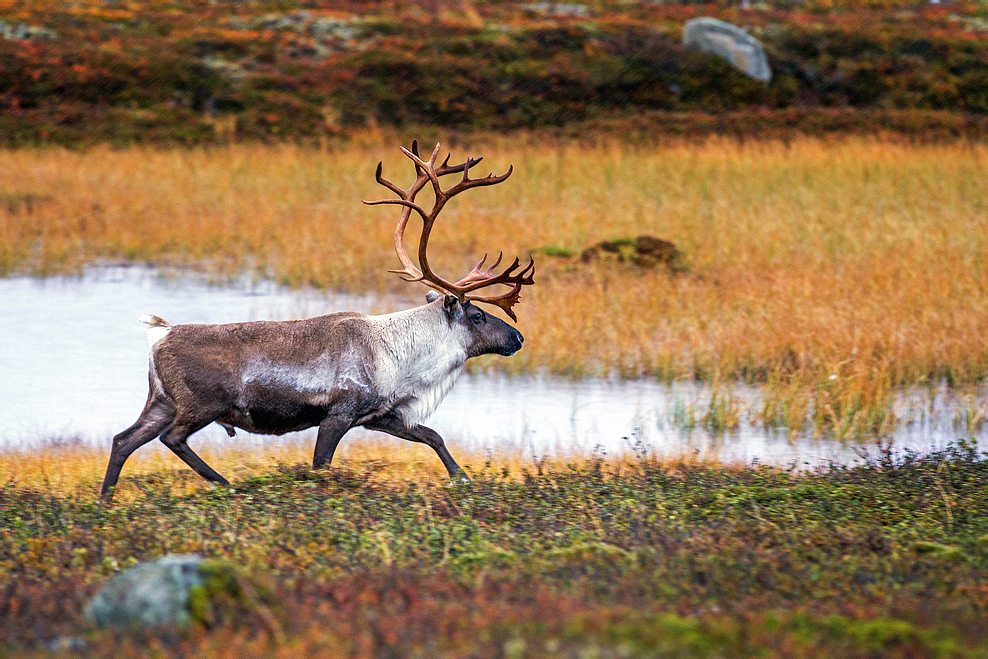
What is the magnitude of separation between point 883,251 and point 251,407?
10.8 metres

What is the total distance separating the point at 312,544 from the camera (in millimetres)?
6137

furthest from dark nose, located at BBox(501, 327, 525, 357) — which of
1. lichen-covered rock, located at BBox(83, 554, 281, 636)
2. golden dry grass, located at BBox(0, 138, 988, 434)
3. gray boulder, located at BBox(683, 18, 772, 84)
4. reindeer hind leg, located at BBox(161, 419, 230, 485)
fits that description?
gray boulder, located at BBox(683, 18, 772, 84)

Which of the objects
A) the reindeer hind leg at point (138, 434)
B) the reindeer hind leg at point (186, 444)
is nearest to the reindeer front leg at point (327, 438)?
the reindeer hind leg at point (186, 444)

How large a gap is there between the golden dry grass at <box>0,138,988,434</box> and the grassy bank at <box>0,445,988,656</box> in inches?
123

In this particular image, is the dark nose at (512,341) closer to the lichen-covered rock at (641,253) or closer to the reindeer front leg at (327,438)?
the reindeer front leg at (327,438)

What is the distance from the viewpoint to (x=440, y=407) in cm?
1098

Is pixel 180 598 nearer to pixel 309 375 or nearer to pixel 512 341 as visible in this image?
pixel 309 375

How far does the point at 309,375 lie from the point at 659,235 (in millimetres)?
10529

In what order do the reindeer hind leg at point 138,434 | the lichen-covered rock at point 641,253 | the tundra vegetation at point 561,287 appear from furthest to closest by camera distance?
the lichen-covered rock at point 641,253 → the reindeer hind leg at point 138,434 → the tundra vegetation at point 561,287

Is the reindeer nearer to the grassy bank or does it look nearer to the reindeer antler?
the reindeer antler

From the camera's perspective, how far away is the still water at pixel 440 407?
31.6 feet

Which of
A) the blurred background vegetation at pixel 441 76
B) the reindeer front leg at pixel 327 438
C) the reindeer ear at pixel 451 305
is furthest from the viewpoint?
the blurred background vegetation at pixel 441 76

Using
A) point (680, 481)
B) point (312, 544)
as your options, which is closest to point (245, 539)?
point (312, 544)

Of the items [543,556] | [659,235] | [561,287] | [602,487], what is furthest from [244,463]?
[659,235]
